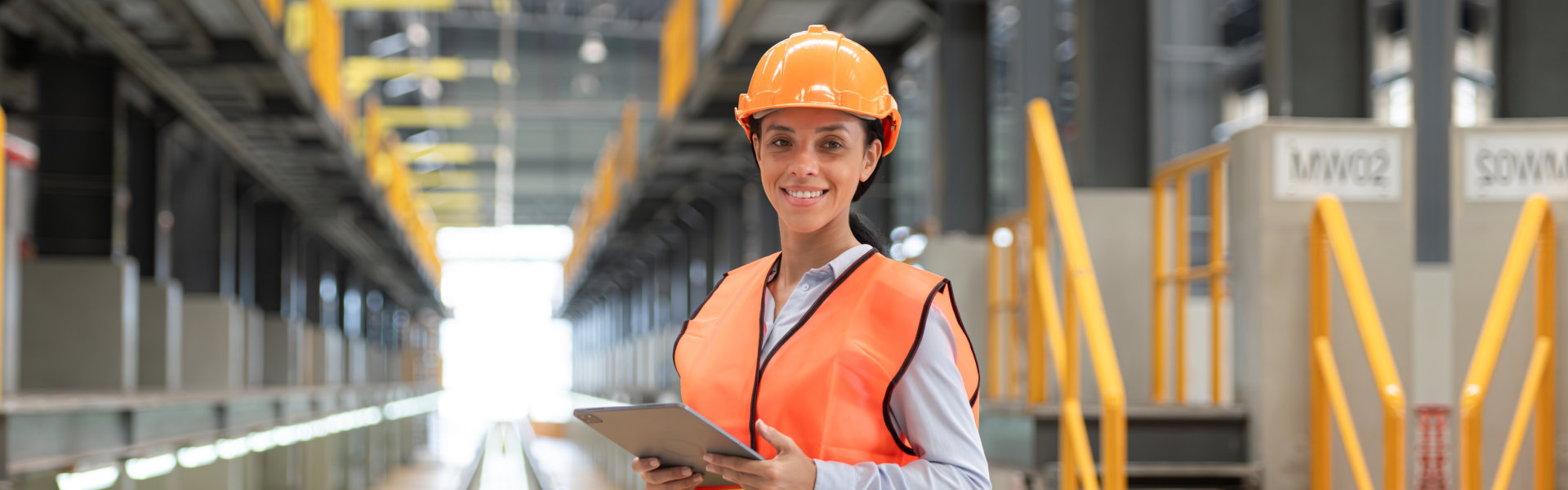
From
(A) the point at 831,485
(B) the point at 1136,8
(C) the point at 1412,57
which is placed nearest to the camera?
(A) the point at 831,485

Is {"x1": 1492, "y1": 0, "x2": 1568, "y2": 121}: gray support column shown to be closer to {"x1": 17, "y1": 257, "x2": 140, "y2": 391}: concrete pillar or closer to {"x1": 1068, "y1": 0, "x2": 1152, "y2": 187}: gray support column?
{"x1": 1068, "y1": 0, "x2": 1152, "y2": 187}: gray support column

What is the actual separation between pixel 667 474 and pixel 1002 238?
8125mm

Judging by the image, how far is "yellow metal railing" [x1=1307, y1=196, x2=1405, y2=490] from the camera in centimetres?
436

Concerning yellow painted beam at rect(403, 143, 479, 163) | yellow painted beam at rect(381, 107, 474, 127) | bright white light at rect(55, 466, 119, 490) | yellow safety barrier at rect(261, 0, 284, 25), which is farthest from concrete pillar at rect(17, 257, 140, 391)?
yellow painted beam at rect(403, 143, 479, 163)

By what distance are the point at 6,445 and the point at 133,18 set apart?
6.18 meters

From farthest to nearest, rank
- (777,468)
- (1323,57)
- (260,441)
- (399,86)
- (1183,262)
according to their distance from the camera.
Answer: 1. (399,86)
2. (260,441)
3. (1183,262)
4. (1323,57)
5. (777,468)

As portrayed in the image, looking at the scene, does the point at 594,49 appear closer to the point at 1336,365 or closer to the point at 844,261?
the point at 1336,365

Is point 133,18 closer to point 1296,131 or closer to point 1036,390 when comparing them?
point 1036,390

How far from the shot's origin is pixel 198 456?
286 inches

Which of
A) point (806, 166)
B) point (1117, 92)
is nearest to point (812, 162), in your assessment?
point (806, 166)

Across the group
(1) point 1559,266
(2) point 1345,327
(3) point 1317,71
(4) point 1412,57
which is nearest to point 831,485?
(2) point 1345,327

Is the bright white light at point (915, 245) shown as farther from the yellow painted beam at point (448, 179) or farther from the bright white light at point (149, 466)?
the yellow painted beam at point (448, 179)

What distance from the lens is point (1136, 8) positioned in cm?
812

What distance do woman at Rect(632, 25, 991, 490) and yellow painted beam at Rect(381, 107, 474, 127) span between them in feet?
118
